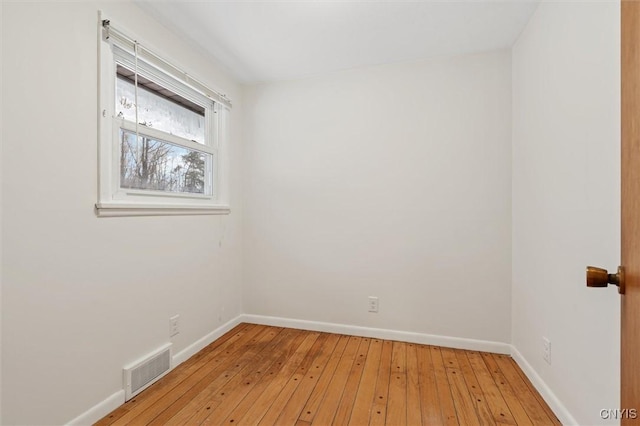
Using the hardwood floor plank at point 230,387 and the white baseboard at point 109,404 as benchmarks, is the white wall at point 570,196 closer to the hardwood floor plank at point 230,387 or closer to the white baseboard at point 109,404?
the hardwood floor plank at point 230,387

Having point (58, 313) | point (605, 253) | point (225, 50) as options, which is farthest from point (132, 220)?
point (605, 253)

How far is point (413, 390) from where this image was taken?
1.83 meters

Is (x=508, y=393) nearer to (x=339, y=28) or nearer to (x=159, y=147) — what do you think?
(x=339, y=28)

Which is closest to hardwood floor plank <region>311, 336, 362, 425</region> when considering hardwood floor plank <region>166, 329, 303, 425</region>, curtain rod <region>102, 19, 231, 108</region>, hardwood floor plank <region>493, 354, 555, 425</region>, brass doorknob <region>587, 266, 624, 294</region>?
hardwood floor plank <region>166, 329, 303, 425</region>

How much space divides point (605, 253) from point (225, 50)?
2722 mm

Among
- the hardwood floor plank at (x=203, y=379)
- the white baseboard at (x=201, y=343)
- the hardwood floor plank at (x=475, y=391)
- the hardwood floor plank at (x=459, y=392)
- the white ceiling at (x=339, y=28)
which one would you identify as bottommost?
the hardwood floor plank at (x=203, y=379)

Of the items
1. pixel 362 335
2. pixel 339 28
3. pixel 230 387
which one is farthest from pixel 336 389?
pixel 339 28

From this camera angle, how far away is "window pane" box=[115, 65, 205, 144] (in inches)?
72.4

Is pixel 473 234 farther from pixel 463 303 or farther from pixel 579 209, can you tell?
pixel 579 209

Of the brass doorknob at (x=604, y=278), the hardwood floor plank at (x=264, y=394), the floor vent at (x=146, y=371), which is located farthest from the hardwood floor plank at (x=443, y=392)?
the floor vent at (x=146, y=371)

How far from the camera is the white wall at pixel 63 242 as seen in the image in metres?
1.25

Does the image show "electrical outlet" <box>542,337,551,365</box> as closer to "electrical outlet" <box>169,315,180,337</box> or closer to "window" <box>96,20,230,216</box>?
"electrical outlet" <box>169,315,180,337</box>

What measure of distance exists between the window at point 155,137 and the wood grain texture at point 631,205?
6.91 feet

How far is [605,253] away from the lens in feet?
4.00
